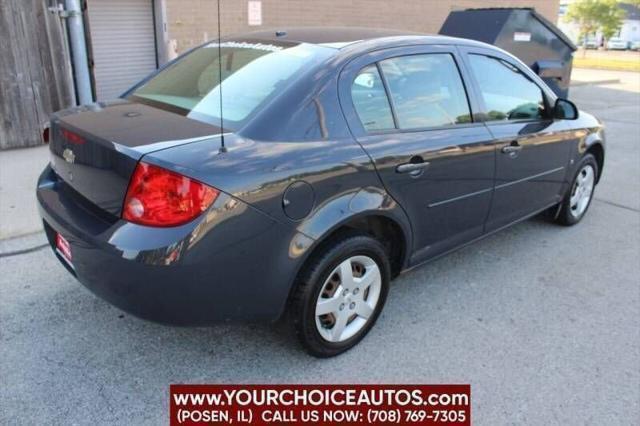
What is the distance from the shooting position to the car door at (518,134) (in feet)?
11.8

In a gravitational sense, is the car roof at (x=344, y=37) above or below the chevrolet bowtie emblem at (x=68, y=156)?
above

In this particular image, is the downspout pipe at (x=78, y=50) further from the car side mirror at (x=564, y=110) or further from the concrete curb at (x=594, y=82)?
the concrete curb at (x=594, y=82)

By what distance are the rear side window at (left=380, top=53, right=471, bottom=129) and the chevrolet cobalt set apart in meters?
0.01

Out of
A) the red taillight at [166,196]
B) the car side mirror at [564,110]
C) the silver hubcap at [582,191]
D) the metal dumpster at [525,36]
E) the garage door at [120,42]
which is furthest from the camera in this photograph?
the metal dumpster at [525,36]

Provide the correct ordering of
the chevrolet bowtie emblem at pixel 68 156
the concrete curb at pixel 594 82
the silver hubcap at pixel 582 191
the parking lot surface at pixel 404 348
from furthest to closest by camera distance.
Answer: the concrete curb at pixel 594 82 < the silver hubcap at pixel 582 191 < the chevrolet bowtie emblem at pixel 68 156 < the parking lot surface at pixel 404 348

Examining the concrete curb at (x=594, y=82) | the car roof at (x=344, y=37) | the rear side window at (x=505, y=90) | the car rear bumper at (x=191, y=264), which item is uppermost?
the car roof at (x=344, y=37)

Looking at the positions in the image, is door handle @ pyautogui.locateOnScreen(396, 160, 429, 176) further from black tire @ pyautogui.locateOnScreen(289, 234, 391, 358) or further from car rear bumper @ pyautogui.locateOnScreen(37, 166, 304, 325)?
car rear bumper @ pyautogui.locateOnScreen(37, 166, 304, 325)

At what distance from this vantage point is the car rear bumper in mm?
2217

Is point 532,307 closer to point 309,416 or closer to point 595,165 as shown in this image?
point 309,416

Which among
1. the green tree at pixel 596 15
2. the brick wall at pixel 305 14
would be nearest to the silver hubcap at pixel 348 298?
the brick wall at pixel 305 14

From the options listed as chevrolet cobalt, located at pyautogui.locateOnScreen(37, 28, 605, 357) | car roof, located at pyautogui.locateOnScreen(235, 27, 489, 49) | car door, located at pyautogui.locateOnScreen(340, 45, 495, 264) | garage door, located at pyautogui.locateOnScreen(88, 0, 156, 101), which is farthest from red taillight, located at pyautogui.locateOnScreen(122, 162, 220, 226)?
garage door, located at pyautogui.locateOnScreen(88, 0, 156, 101)

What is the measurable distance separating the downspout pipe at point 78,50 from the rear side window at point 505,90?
190 inches

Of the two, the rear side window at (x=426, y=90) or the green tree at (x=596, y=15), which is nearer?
the rear side window at (x=426, y=90)

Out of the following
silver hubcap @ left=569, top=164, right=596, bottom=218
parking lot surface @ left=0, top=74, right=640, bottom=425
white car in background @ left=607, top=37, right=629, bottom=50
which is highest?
silver hubcap @ left=569, top=164, right=596, bottom=218
